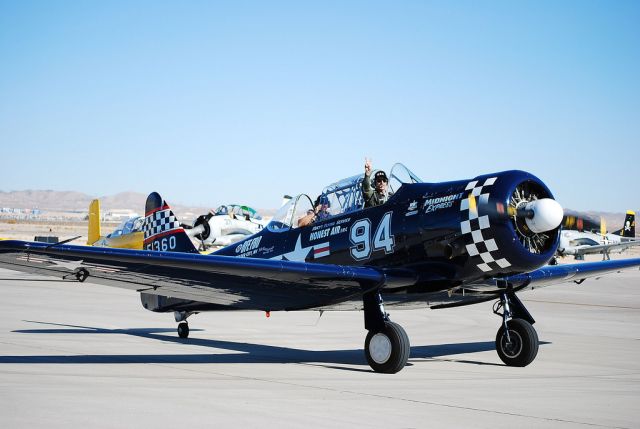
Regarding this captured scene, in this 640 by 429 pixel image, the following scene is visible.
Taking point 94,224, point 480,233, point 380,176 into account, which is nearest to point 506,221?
point 480,233

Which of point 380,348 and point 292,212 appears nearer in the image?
point 380,348

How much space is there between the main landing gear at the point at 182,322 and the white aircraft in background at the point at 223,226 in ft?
92.9

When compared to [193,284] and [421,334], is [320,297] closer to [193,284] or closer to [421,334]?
[193,284]

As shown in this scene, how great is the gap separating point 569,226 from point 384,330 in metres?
59.4

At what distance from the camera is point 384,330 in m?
9.11

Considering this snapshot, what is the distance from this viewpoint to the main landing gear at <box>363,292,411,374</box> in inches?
352

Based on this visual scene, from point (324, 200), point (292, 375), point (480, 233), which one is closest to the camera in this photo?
point (292, 375)

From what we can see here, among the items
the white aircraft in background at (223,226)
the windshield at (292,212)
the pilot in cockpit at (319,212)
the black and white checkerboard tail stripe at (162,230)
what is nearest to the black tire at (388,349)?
the pilot in cockpit at (319,212)

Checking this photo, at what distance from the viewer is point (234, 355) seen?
1069cm

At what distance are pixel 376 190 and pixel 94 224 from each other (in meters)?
27.0

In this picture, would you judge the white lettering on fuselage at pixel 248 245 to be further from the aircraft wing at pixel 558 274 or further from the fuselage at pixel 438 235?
the aircraft wing at pixel 558 274

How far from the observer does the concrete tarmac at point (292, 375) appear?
20.6 ft

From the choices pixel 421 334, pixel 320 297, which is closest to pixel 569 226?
pixel 421 334

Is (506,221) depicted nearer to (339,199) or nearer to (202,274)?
(339,199)
